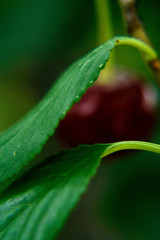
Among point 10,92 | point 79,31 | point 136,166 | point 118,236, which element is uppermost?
point 10,92

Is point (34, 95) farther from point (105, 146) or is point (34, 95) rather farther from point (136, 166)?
point (105, 146)

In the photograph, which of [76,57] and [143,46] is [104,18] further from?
[76,57]

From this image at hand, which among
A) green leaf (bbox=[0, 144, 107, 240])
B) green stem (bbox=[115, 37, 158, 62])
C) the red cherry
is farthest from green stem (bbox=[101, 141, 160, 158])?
the red cherry

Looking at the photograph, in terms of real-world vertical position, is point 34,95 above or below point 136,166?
above

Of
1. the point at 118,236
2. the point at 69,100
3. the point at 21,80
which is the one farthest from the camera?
the point at 21,80

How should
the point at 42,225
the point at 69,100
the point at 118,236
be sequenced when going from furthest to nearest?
the point at 118,236, the point at 69,100, the point at 42,225

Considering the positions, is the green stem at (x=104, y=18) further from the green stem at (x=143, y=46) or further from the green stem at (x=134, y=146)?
the green stem at (x=134, y=146)

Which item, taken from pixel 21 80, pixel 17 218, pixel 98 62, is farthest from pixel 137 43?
pixel 21 80
